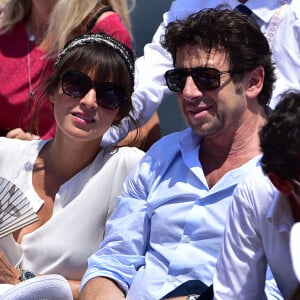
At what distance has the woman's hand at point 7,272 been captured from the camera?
3.32 metres

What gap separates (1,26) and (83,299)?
1.69 m

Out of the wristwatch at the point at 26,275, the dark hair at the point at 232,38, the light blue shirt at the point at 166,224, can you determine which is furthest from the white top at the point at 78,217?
the dark hair at the point at 232,38

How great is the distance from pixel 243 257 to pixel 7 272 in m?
1.09

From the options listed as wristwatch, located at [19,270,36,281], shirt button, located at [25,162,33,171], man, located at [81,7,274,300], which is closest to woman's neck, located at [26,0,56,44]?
shirt button, located at [25,162,33,171]

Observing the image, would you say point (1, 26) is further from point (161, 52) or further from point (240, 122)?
point (240, 122)

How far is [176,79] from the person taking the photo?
3.15 meters

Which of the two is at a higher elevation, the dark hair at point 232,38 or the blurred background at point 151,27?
the dark hair at point 232,38

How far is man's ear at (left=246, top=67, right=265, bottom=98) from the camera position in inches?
124

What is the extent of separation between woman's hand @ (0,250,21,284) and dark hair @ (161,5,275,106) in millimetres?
1020

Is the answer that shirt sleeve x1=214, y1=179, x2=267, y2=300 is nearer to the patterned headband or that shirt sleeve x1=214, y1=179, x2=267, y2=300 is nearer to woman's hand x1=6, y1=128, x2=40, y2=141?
the patterned headband

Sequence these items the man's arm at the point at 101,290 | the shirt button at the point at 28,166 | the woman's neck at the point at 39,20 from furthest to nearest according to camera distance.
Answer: the woman's neck at the point at 39,20
the shirt button at the point at 28,166
the man's arm at the point at 101,290

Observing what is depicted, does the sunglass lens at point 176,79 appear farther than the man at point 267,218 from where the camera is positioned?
Yes

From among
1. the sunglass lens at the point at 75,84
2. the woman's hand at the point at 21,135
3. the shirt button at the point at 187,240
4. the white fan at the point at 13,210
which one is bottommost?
the woman's hand at the point at 21,135

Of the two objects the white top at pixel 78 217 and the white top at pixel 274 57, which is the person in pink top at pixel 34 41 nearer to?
the white top at pixel 274 57
